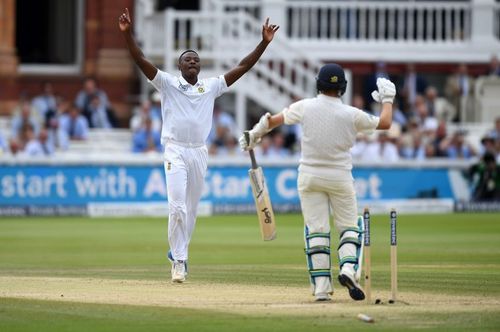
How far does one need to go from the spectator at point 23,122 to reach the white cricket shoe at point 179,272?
43.9ft

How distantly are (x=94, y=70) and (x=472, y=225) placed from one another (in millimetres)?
10066

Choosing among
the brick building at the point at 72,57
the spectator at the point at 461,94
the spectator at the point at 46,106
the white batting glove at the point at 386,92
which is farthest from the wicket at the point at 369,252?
the spectator at the point at 461,94

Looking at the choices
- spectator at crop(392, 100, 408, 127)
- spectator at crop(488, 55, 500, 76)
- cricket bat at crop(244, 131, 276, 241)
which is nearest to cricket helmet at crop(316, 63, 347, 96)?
cricket bat at crop(244, 131, 276, 241)

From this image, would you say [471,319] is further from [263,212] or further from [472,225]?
[472,225]

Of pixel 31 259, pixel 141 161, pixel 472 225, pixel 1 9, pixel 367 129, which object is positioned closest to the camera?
pixel 367 129

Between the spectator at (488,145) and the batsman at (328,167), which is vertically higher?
the batsman at (328,167)

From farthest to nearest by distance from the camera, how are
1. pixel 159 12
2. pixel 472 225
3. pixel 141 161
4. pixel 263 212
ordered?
1. pixel 159 12
2. pixel 141 161
3. pixel 472 225
4. pixel 263 212

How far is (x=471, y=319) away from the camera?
9.55m

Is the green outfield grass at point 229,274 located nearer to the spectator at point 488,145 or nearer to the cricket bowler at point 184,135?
the cricket bowler at point 184,135

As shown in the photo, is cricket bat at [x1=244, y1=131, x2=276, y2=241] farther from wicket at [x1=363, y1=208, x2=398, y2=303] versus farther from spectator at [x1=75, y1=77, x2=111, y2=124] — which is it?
spectator at [x1=75, y1=77, x2=111, y2=124]

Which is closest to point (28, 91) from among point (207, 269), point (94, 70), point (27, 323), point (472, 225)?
point (94, 70)

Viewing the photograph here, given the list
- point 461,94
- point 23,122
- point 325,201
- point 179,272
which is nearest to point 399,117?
point 461,94

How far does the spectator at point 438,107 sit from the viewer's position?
1147 inches

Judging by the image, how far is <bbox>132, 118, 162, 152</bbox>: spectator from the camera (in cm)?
2566
